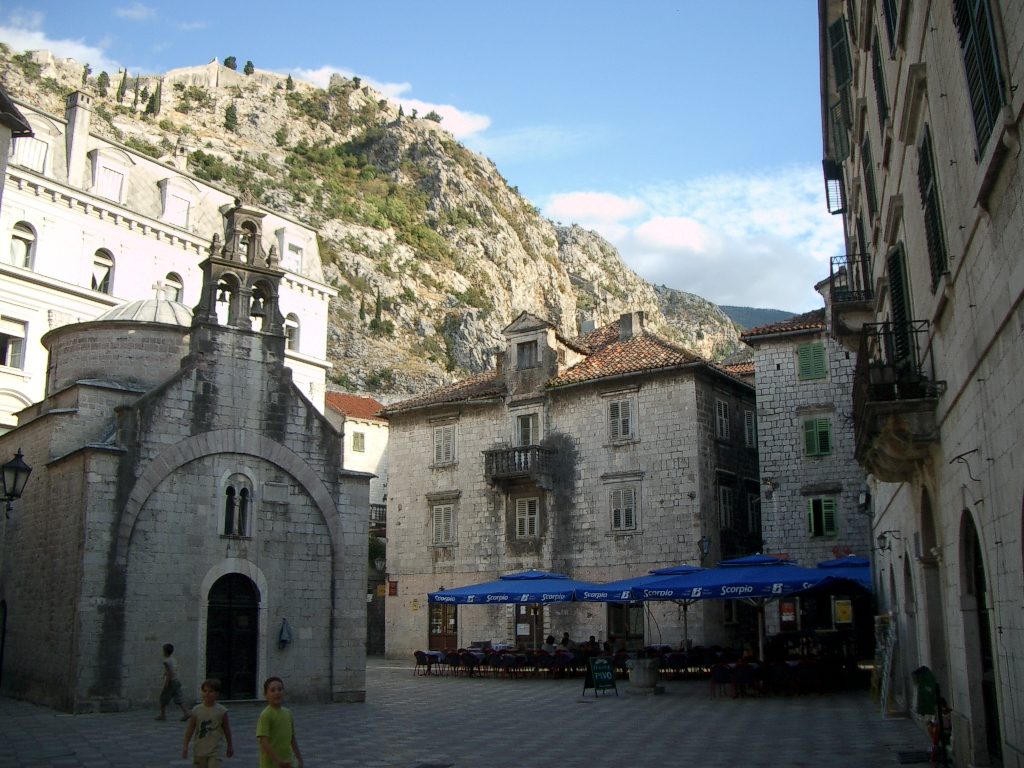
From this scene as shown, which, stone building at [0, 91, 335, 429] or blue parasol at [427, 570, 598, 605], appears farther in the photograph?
stone building at [0, 91, 335, 429]

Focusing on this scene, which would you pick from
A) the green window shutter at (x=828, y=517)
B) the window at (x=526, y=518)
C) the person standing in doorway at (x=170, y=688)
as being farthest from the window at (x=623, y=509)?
the person standing in doorway at (x=170, y=688)

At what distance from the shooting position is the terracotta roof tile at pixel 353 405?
59.0 meters

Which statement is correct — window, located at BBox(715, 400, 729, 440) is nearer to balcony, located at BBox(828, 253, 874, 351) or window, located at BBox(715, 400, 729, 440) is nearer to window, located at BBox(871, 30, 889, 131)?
balcony, located at BBox(828, 253, 874, 351)

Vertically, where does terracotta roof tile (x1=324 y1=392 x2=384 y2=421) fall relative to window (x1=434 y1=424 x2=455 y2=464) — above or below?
above

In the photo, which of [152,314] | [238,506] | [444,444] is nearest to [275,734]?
[238,506]

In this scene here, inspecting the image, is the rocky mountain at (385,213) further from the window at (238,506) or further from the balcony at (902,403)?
the balcony at (902,403)

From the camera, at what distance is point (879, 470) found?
1420 centimetres

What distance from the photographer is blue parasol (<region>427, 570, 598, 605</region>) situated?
2895 cm

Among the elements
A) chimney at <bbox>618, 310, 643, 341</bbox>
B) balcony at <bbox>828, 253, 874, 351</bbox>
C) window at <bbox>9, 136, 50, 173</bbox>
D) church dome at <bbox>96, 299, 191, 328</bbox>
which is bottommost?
balcony at <bbox>828, 253, 874, 351</bbox>

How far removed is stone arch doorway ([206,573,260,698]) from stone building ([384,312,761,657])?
53.1ft

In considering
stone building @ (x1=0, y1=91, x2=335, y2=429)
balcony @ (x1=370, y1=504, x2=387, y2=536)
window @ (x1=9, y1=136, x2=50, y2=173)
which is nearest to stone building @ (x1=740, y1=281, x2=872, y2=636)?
stone building @ (x1=0, y1=91, x2=335, y2=429)

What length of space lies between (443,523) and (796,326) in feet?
54.8

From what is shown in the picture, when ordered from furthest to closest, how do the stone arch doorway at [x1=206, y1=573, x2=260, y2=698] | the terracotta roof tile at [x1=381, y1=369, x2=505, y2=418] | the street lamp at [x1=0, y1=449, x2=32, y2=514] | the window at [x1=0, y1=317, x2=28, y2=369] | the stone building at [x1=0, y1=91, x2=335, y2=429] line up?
the terracotta roof tile at [x1=381, y1=369, x2=505, y2=418], the stone building at [x1=0, y1=91, x2=335, y2=429], the window at [x1=0, y1=317, x2=28, y2=369], the stone arch doorway at [x1=206, y1=573, x2=260, y2=698], the street lamp at [x1=0, y1=449, x2=32, y2=514]

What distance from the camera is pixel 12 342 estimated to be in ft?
112
